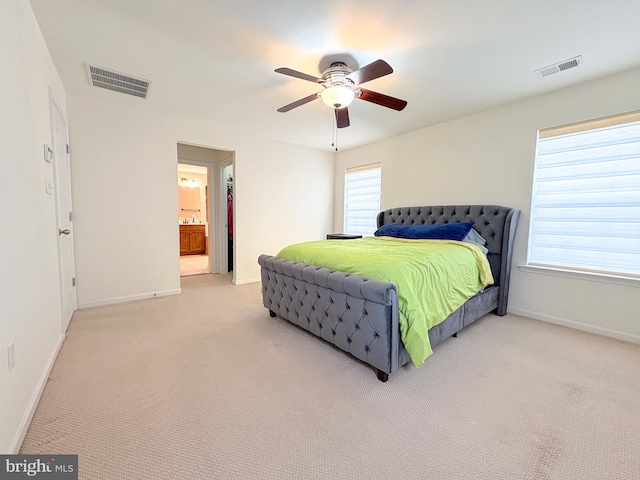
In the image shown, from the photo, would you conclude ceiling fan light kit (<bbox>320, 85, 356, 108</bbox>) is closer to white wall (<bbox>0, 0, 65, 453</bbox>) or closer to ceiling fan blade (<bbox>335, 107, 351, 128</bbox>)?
ceiling fan blade (<bbox>335, 107, 351, 128</bbox>)

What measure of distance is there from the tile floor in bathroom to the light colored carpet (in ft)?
9.31

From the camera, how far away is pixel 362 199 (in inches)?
211

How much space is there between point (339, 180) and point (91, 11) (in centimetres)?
437

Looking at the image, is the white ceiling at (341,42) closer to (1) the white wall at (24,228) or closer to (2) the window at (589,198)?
(1) the white wall at (24,228)

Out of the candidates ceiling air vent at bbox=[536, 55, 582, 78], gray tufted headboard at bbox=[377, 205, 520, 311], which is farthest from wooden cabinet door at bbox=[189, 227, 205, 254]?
ceiling air vent at bbox=[536, 55, 582, 78]

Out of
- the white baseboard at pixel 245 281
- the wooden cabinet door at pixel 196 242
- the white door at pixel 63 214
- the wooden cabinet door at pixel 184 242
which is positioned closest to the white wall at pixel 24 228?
the white door at pixel 63 214

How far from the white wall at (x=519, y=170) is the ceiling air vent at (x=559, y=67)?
1.70ft

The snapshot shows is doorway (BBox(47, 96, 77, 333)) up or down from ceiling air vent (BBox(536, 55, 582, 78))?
down

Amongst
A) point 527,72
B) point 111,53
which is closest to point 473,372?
point 527,72

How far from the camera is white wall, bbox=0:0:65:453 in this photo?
133cm

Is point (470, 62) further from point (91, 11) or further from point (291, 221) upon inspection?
point (291, 221)

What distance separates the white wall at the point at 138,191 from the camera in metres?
3.29

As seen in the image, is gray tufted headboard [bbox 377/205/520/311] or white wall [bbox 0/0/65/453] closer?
white wall [bbox 0/0/65/453]

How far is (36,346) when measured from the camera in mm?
1723
